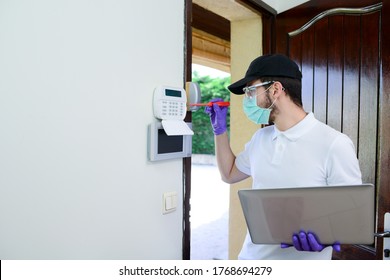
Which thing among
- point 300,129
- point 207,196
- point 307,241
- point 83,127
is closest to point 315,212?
point 307,241

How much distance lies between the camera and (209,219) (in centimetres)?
393

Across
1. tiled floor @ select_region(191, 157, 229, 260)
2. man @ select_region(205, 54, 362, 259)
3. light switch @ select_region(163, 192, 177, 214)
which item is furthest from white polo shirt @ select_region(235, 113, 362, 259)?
tiled floor @ select_region(191, 157, 229, 260)

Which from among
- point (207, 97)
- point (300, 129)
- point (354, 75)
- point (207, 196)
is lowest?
point (207, 196)

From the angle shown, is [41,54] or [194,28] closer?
[41,54]

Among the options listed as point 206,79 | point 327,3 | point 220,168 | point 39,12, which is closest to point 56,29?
point 39,12

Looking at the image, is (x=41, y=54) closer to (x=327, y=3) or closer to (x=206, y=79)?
(x=327, y=3)

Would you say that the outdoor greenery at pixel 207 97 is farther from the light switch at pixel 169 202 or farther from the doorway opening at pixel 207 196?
the light switch at pixel 169 202

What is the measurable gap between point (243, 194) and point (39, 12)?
71 cm

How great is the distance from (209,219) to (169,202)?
2.78 meters

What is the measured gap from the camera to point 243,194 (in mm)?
945

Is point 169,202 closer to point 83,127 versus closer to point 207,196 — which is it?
point 83,127

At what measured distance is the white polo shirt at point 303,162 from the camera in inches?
41.4

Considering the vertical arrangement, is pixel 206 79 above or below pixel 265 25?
above

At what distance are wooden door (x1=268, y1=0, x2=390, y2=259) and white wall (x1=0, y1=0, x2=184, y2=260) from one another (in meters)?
0.76
